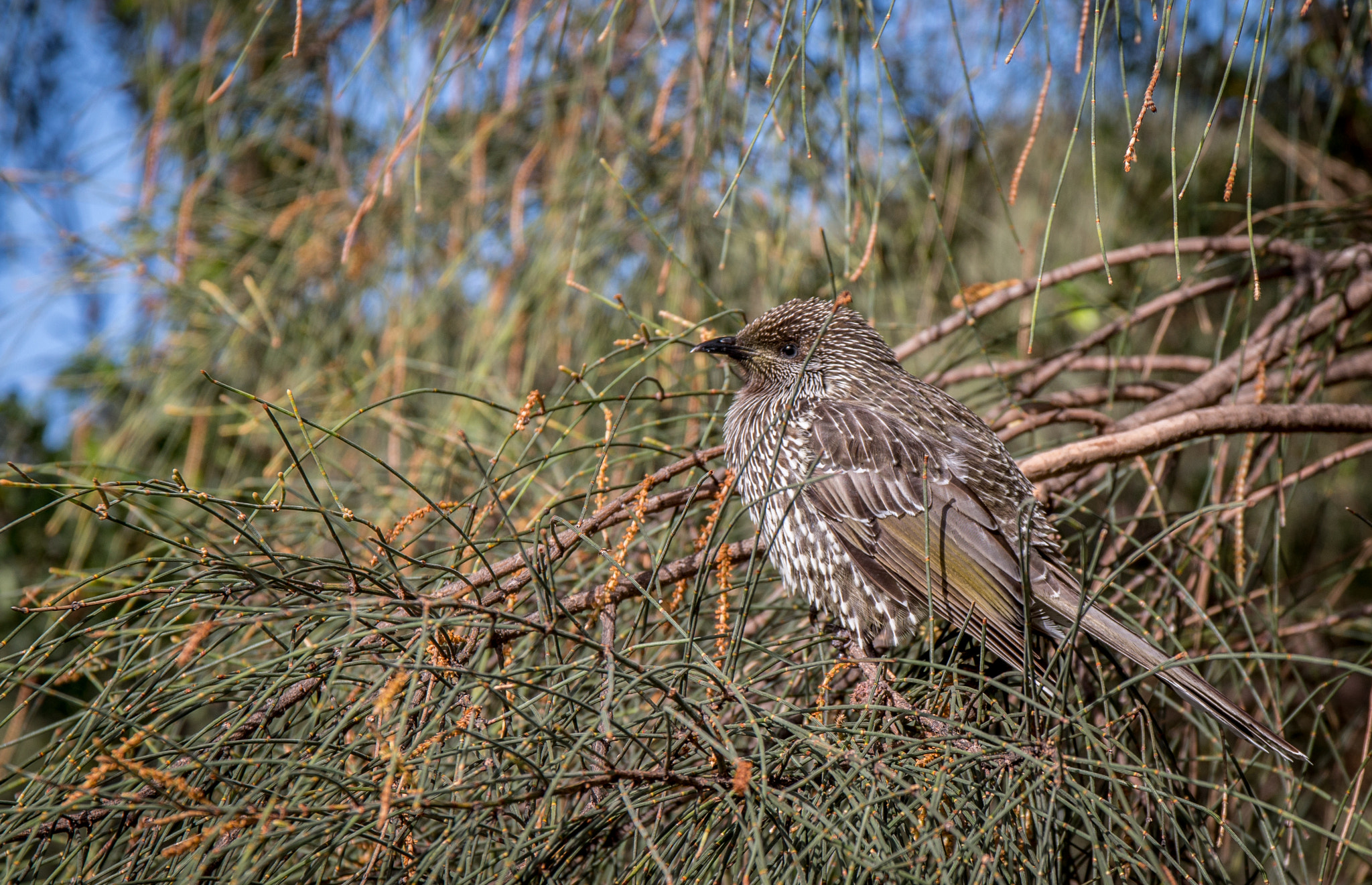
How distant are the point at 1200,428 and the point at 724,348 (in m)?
1.37

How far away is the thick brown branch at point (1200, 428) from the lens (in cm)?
237

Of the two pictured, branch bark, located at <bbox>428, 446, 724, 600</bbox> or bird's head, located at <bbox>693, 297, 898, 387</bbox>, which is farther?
bird's head, located at <bbox>693, 297, 898, 387</bbox>

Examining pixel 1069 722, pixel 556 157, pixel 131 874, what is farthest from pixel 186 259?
pixel 1069 722

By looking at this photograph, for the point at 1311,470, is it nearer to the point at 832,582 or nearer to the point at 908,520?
the point at 908,520

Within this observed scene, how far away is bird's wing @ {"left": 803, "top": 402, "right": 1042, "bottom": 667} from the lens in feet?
8.67

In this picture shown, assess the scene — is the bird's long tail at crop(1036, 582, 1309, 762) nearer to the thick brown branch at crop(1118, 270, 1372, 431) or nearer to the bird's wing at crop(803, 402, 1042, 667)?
the bird's wing at crop(803, 402, 1042, 667)

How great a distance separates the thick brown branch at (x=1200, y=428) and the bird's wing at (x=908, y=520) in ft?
1.01

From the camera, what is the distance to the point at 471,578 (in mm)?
2170

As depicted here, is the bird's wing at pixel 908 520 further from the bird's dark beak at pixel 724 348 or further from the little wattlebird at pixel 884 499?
the bird's dark beak at pixel 724 348

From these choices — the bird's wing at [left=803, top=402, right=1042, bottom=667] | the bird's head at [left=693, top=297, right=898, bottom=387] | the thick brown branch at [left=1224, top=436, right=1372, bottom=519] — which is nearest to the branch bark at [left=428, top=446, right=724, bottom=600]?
the bird's wing at [left=803, top=402, right=1042, bottom=667]

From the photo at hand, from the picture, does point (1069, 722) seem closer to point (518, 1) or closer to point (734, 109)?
point (734, 109)

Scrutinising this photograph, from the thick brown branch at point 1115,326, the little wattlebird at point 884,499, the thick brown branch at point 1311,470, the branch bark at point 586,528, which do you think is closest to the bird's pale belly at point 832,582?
the little wattlebird at point 884,499

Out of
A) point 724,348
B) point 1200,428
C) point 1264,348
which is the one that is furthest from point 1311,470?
point 724,348

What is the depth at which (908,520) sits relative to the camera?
9.32 ft
